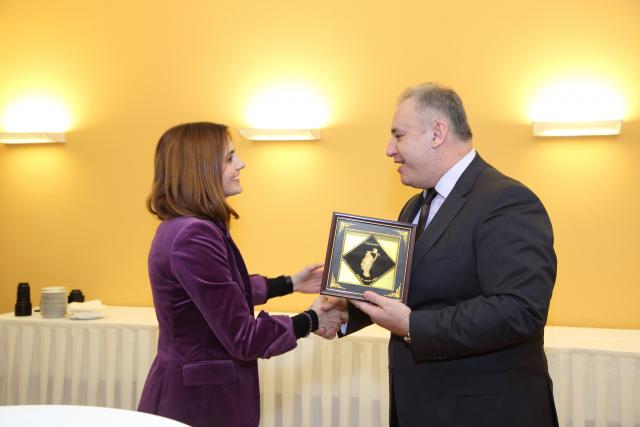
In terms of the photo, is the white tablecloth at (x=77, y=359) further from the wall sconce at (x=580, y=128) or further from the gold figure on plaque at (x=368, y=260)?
the wall sconce at (x=580, y=128)

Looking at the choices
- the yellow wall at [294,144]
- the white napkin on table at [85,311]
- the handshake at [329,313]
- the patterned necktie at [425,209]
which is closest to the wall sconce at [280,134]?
the yellow wall at [294,144]

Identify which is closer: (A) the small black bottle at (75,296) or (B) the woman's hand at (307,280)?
(B) the woman's hand at (307,280)

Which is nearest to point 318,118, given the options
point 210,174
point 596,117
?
point 596,117

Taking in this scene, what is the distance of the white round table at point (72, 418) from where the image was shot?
47.7 inches

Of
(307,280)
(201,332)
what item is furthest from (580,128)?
(201,332)

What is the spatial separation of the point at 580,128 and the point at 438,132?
68.7 inches

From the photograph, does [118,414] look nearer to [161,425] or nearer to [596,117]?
[161,425]

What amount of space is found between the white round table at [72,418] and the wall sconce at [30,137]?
11.1ft

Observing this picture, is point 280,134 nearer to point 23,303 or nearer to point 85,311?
point 85,311

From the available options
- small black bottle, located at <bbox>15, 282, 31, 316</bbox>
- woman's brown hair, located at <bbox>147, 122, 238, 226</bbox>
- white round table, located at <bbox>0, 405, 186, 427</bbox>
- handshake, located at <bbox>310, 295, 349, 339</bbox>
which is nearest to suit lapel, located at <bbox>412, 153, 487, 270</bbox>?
handshake, located at <bbox>310, 295, 349, 339</bbox>

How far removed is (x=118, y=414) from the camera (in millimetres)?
1262

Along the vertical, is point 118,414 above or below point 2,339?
above

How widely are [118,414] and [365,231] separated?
1021 millimetres

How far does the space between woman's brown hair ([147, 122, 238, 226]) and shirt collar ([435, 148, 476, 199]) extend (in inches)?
28.3
